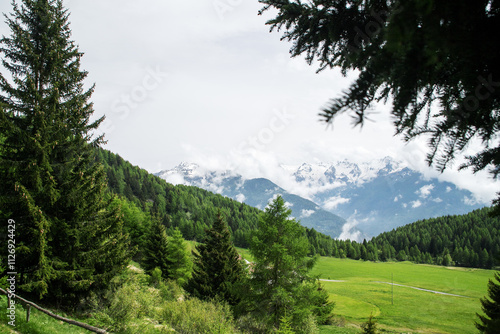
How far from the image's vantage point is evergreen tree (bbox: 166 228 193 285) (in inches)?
1499

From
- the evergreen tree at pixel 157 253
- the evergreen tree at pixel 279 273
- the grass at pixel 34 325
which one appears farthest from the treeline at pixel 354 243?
the grass at pixel 34 325

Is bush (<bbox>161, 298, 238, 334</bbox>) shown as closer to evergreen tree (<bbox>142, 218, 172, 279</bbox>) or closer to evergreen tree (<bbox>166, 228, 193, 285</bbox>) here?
evergreen tree (<bbox>142, 218, 172, 279</bbox>)

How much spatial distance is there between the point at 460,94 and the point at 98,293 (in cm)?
1634

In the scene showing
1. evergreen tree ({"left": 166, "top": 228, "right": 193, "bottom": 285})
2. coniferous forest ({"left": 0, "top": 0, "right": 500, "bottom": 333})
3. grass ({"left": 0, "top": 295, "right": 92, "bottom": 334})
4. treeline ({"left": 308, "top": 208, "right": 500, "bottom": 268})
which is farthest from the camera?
treeline ({"left": 308, "top": 208, "right": 500, "bottom": 268})

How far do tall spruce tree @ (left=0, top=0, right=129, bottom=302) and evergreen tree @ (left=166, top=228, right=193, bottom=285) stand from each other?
25880 mm

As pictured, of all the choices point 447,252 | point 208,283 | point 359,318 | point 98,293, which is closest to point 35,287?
point 98,293

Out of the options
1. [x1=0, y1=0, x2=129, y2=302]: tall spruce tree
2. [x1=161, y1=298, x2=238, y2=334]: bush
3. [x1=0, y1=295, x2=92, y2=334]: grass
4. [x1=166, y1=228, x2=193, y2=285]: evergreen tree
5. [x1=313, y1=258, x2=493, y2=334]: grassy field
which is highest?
[x1=0, y1=0, x2=129, y2=302]: tall spruce tree

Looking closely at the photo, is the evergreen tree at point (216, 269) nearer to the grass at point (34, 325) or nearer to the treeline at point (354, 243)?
the grass at point (34, 325)

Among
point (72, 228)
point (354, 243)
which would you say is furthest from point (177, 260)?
point (354, 243)

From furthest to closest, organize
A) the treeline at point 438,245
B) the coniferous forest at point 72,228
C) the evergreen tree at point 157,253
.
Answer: the treeline at point 438,245, the evergreen tree at point 157,253, the coniferous forest at point 72,228

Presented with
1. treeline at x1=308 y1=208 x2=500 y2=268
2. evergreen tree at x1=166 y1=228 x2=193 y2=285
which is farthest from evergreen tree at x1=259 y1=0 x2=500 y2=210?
treeline at x1=308 y1=208 x2=500 y2=268

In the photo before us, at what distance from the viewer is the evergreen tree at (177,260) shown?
125ft

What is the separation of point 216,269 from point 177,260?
50.0ft

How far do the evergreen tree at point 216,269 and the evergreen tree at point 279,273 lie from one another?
316 inches
